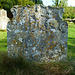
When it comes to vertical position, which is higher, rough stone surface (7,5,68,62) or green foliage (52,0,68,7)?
green foliage (52,0,68,7)

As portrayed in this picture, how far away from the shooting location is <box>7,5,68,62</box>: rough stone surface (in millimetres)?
3932

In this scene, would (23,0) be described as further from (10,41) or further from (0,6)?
(10,41)

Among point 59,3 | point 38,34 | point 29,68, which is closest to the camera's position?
point 29,68

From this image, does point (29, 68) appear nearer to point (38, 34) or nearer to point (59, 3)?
point (38, 34)

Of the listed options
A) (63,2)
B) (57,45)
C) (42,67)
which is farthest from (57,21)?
(63,2)

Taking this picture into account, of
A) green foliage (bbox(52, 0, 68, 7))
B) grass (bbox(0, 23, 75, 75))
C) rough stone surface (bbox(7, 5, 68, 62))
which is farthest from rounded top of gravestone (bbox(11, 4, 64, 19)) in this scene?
green foliage (bbox(52, 0, 68, 7))

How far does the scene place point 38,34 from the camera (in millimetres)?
3912

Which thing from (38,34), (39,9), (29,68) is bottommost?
(29,68)

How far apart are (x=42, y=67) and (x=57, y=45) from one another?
2.70 feet

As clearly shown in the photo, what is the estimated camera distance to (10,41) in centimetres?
408

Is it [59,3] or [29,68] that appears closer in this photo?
[29,68]

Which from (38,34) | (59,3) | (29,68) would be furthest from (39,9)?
(59,3)

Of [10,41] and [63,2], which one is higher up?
[63,2]

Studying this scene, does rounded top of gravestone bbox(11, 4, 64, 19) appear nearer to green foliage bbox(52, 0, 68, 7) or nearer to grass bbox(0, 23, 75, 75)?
grass bbox(0, 23, 75, 75)
